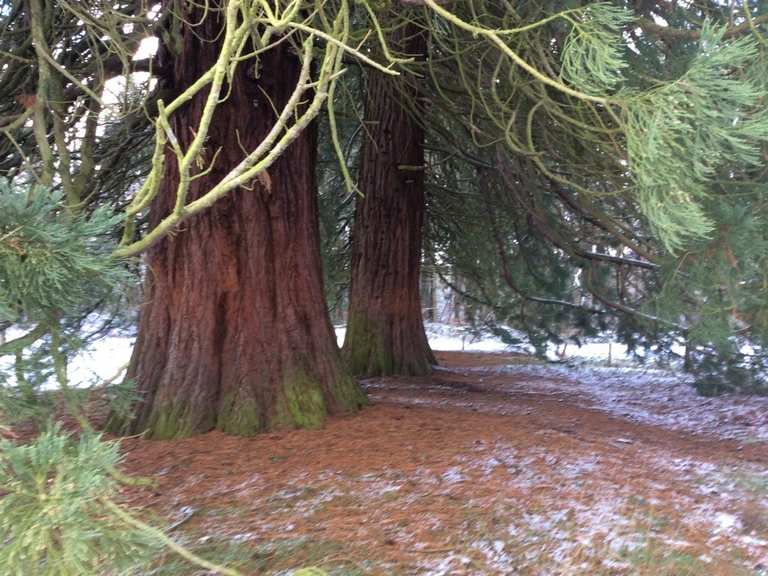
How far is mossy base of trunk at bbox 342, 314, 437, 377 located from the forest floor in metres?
2.44

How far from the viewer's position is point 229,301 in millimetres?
5629

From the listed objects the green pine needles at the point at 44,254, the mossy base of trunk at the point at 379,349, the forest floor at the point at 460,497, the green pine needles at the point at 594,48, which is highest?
the green pine needles at the point at 594,48

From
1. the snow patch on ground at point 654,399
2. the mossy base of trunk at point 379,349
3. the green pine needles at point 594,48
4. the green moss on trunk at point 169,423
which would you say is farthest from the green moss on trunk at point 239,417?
the snow patch on ground at point 654,399

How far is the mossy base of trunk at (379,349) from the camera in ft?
29.9

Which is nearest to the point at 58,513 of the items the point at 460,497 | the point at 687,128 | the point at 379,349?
the point at 460,497

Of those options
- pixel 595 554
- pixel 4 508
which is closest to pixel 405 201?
pixel 595 554

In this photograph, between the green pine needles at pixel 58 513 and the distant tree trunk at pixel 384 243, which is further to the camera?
the distant tree trunk at pixel 384 243

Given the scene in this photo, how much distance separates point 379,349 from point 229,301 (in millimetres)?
3802

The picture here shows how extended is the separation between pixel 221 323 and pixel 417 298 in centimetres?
435

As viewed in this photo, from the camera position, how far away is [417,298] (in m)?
9.62

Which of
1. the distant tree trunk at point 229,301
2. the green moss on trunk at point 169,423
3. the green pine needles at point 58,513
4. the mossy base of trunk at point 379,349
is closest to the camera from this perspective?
the green pine needles at point 58,513

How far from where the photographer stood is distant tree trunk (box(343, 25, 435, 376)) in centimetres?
914

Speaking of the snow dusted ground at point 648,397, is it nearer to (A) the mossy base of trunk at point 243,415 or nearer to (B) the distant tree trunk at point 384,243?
(A) the mossy base of trunk at point 243,415

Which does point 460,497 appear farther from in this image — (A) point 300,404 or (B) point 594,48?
(B) point 594,48
